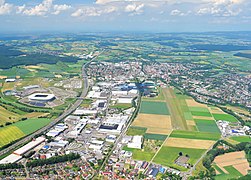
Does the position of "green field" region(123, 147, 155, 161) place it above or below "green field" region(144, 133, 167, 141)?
below

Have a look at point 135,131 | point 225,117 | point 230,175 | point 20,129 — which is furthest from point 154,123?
point 20,129

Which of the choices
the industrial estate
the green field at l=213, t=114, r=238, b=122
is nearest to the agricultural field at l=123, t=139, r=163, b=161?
the industrial estate

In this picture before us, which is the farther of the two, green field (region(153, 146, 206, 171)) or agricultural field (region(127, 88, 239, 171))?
agricultural field (region(127, 88, 239, 171))

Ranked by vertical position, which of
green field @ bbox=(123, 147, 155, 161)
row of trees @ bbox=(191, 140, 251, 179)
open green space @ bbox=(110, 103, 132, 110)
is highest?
open green space @ bbox=(110, 103, 132, 110)

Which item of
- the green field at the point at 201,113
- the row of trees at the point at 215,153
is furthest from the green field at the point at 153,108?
the row of trees at the point at 215,153

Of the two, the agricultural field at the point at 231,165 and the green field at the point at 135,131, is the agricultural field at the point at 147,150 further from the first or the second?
the agricultural field at the point at 231,165

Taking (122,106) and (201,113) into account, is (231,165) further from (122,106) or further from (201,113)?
(122,106)

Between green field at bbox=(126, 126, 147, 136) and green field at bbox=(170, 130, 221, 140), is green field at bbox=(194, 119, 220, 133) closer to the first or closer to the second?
green field at bbox=(170, 130, 221, 140)

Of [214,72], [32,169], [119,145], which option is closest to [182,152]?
[119,145]
